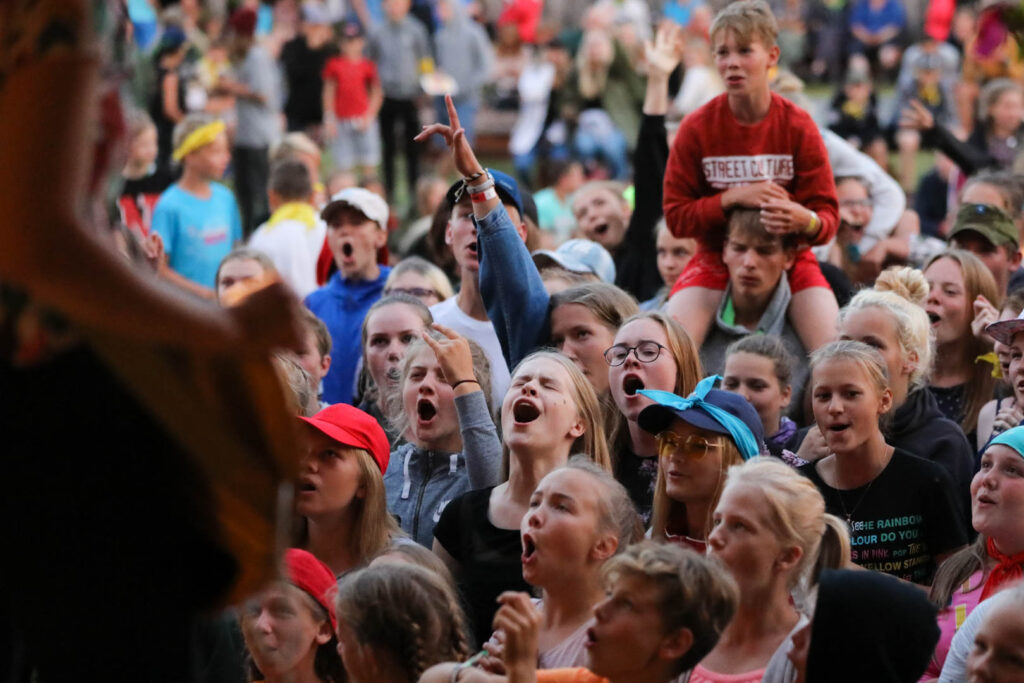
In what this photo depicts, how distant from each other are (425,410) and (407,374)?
15 cm

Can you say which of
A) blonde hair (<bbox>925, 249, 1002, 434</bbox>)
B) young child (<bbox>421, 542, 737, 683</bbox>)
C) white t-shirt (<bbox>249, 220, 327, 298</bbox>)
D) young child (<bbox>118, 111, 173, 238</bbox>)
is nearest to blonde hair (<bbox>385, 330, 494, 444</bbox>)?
young child (<bbox>421, 542, 737, 683</bbox>)

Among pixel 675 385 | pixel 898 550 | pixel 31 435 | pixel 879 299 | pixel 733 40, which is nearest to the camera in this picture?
pixel 31 435

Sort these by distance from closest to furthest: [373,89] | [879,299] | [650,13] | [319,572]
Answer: [319,572] < [879,299] < [373,89] < [650,13]

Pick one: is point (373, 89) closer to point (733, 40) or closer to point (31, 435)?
point (733, 40)

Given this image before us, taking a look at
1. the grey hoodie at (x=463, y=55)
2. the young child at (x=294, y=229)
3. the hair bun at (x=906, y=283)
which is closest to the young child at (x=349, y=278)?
the young child at (x=294, y=229)

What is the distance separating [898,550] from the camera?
165 inches

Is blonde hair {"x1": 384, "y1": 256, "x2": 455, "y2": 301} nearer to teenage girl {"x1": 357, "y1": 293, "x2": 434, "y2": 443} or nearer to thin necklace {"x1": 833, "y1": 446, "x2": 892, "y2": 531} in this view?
teenage girl {"x1": 357, "y1": 293, "x2": 434, "y2": 443}

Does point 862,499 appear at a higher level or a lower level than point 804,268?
lower

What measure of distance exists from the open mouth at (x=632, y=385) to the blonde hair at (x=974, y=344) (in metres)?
1.50

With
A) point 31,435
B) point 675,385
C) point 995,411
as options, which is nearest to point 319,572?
point 675,385

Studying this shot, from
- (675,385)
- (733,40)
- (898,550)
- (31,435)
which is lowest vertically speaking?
(898,550)

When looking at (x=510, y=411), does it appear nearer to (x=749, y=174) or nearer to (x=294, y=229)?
(x=749, y=174)

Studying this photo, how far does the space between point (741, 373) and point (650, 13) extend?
17008 millimetres

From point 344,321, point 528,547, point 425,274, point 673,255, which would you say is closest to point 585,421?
point 528,547
